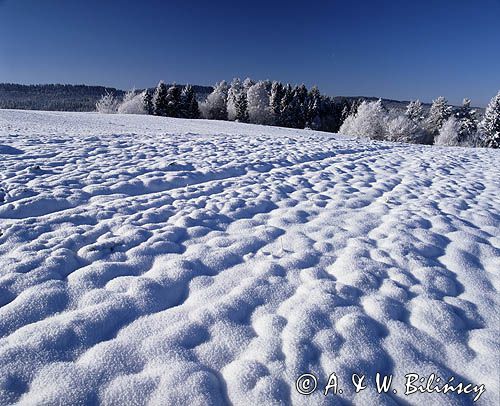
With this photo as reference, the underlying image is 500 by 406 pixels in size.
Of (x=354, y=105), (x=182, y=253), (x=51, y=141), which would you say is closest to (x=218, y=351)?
(x=182, y=253)

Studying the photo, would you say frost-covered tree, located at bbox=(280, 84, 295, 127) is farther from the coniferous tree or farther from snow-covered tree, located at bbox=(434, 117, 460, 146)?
snow-covered tree, located at bbox=(434, 117, 460, 146)

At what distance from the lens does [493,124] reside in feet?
128

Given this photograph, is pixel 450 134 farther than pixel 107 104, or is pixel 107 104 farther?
pixel 107 104

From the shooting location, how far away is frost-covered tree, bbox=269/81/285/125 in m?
57.7

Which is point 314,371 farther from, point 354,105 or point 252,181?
point 354,105

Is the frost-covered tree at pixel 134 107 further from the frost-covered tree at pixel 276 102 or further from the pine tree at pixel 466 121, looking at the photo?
the pine tree at pixel 466 121

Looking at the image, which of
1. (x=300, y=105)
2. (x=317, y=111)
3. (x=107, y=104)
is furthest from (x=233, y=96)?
(x=107, y=104)

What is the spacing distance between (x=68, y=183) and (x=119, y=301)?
153 inches

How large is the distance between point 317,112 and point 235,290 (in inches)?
2689

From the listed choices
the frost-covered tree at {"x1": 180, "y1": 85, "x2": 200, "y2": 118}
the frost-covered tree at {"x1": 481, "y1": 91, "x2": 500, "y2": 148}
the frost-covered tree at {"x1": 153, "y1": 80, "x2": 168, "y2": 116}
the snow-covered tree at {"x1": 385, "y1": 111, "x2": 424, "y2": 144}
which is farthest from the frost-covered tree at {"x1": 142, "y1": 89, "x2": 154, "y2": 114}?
the frost-covered tree at {"x1": 481, "y1": 91, "x2": 500, "y2": 148}

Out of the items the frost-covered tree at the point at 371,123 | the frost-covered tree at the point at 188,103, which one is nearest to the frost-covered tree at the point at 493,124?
the frost-covered tree at the point at 371,123

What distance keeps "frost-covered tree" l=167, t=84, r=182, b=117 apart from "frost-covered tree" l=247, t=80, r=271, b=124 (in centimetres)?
1262

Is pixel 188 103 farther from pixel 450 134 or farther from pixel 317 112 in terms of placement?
pixel 450 134

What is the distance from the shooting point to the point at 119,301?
278 centimetres
